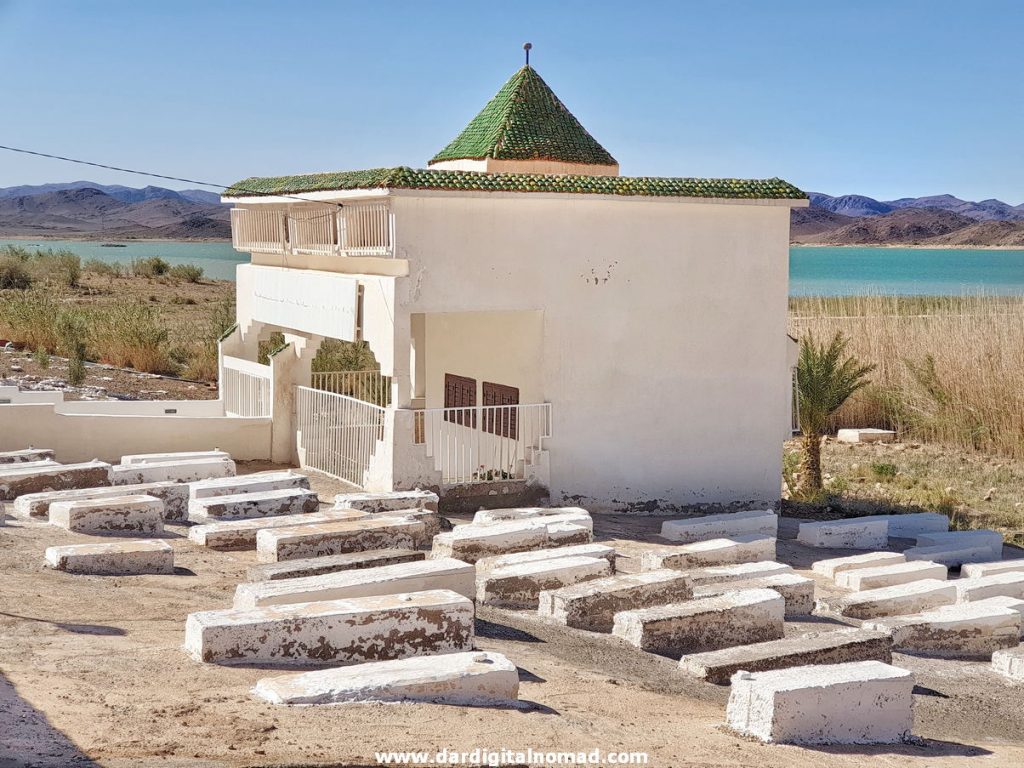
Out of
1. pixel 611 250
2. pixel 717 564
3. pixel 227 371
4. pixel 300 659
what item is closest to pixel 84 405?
pixel 227 371

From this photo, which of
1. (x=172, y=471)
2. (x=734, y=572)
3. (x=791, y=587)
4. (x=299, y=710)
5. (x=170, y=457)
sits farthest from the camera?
(x=170, y=457)

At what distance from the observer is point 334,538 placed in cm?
1042

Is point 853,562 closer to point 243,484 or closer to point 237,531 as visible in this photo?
point 237,531

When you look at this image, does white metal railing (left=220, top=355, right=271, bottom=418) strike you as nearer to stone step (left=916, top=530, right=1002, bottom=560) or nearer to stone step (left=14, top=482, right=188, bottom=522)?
stone step (left=14, top=482, right=188, bottom=522)

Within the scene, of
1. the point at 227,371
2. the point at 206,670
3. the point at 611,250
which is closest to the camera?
the point at 206,670

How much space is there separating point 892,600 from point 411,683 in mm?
6005

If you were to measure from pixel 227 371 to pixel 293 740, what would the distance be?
42.7ft

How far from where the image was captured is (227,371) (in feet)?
59.6

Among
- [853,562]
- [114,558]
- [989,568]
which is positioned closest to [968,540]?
[989,568]

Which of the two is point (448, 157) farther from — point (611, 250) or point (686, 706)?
point (686, 706)

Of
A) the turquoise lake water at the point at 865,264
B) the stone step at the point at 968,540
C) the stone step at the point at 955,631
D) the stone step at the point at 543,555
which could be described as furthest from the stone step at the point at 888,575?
the turquoise lake water at the point at 865,264

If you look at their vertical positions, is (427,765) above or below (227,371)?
below

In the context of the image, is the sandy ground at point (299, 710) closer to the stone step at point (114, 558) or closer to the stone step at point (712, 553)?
the stone step at point (114, 558)

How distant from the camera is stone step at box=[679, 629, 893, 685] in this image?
812 centimetres
